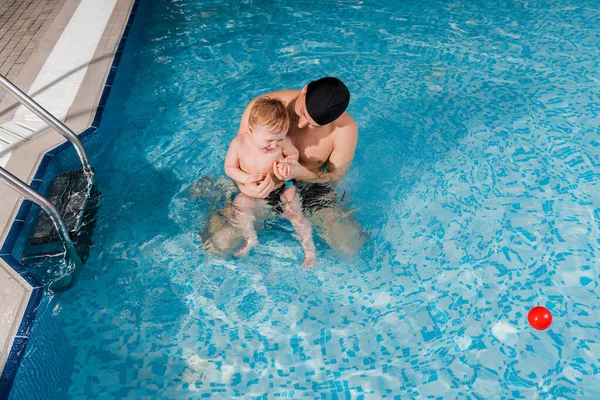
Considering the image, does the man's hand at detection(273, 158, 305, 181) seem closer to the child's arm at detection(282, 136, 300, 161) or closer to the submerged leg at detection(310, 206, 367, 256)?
the child's arm at detection(282, 136, 300, 161)

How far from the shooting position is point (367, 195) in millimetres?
4281

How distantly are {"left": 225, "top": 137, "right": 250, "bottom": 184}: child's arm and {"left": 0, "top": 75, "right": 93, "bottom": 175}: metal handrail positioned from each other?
1.27 m

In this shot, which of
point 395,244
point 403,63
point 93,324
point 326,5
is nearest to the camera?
point 93,324

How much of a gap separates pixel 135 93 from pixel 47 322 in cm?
303

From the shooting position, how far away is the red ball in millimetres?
→ 3373

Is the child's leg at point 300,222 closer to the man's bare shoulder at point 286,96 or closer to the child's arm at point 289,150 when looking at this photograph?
the child's arm at point 289,150

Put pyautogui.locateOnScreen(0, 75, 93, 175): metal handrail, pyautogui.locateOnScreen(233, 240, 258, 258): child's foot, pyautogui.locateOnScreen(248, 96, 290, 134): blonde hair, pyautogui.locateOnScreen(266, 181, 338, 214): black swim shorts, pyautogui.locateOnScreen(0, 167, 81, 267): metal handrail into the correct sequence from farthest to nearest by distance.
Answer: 1. pyautogui.locateOnScreen(266, 181, 338, 214): black swim shorts
2. pyautogui.locateOnScreen(233, 240, 258, 258): child's foot
3. pyautogui.locateOnScreen(0, 75, 93, 175): metal handrail
4. pyautogui.locateOnScreen(248, 96, 290, 134): blonde hair
5. pyautogui.locateOnScreen(0, 167, 81, 267): metal handrail

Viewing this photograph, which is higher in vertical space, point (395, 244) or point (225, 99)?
point (225, 99)

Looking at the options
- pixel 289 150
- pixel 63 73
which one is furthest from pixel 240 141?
pixel 63 73

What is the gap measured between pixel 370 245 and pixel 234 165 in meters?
1.20

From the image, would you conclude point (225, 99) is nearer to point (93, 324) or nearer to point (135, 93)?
point (135, 93)

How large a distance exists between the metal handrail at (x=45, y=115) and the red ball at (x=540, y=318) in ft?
11.3

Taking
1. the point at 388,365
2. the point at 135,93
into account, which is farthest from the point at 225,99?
the point at 388,365

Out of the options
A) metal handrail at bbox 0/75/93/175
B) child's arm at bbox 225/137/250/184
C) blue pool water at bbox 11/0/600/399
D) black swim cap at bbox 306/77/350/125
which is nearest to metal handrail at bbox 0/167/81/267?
blue pool water at bbox 11/0/600/399
